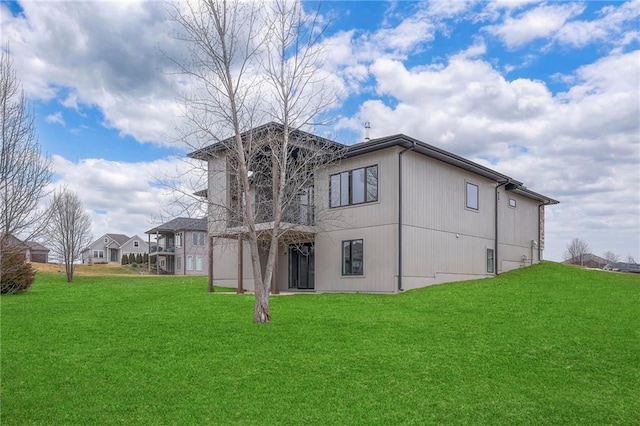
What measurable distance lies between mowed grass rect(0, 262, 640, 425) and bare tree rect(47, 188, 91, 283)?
62.3ft

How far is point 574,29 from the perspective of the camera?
1513 cm

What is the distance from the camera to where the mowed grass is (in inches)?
219

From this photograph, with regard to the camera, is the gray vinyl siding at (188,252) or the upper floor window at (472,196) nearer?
the upper floor window at (472,196)

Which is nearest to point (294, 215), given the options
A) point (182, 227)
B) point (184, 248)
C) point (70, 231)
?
point (70, 231)

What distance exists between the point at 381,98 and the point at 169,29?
30.9 feet

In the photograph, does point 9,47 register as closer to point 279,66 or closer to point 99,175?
point 279,66

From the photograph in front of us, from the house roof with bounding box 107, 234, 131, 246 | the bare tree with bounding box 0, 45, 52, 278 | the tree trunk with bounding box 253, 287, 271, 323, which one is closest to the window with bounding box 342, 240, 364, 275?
the tree trunk with bounding box 253, 287, 271, 323

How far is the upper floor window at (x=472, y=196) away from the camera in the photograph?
64.2 feet

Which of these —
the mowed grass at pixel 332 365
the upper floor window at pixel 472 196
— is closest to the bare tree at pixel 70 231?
the mowed grass at pixel 332 365

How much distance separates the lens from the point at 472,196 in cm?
1980

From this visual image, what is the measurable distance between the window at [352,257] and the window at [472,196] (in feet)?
18.5

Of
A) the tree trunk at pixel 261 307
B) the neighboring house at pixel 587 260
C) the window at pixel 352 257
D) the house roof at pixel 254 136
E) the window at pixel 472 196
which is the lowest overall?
the neighboring house at pixel 587 260

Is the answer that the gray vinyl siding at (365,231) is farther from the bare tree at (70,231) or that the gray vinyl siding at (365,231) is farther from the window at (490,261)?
the bare tree at (70,231)

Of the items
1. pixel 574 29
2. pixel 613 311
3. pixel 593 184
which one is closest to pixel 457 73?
pixel 574 29
